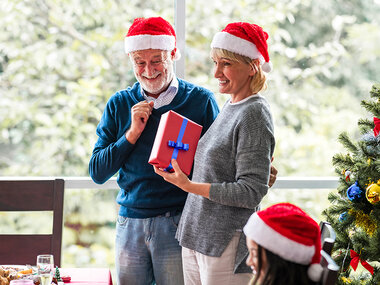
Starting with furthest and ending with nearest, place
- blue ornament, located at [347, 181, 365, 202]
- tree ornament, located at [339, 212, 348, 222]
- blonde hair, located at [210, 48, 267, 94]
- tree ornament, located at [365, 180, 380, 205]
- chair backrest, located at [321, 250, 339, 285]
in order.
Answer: tree ornament, located at [339, 212, 348, 222] → blue ornament, located at [347, 181, 365, 202] → tree ornament, located at [365, 180, 380, 205] → blonde hair, located at [210, 48, 267, 94] → chair backrest, located at [321, 250, 339, 285]

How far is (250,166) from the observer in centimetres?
172

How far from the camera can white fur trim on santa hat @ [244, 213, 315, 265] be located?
137cm

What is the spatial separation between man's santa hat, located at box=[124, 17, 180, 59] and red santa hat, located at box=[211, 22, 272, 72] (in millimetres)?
346

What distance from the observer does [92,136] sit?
10.1ft

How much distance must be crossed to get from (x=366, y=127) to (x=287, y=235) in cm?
139

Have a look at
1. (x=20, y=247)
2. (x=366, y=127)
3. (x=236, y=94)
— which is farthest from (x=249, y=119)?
(x=20, y=247)

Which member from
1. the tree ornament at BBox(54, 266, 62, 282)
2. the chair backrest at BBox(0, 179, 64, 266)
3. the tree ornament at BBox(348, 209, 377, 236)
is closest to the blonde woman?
the tree ornament at BBox(54, 266, 62, 282)

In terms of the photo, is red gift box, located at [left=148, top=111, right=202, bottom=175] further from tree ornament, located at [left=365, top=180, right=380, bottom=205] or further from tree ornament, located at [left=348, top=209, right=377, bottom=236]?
A: tree ornament, located at [left=348, top=209, right=377, bottom=236]

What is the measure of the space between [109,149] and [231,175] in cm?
62

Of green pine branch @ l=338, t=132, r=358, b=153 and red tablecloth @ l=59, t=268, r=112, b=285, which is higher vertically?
green pine branch @ l=338, t=132, r=358, b=153

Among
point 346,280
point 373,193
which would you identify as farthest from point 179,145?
point 346,280

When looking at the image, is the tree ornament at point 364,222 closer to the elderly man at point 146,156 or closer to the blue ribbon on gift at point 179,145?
the elderly man at point 146,156

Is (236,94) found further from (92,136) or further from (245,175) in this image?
(92,136)

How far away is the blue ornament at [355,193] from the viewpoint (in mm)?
2414
